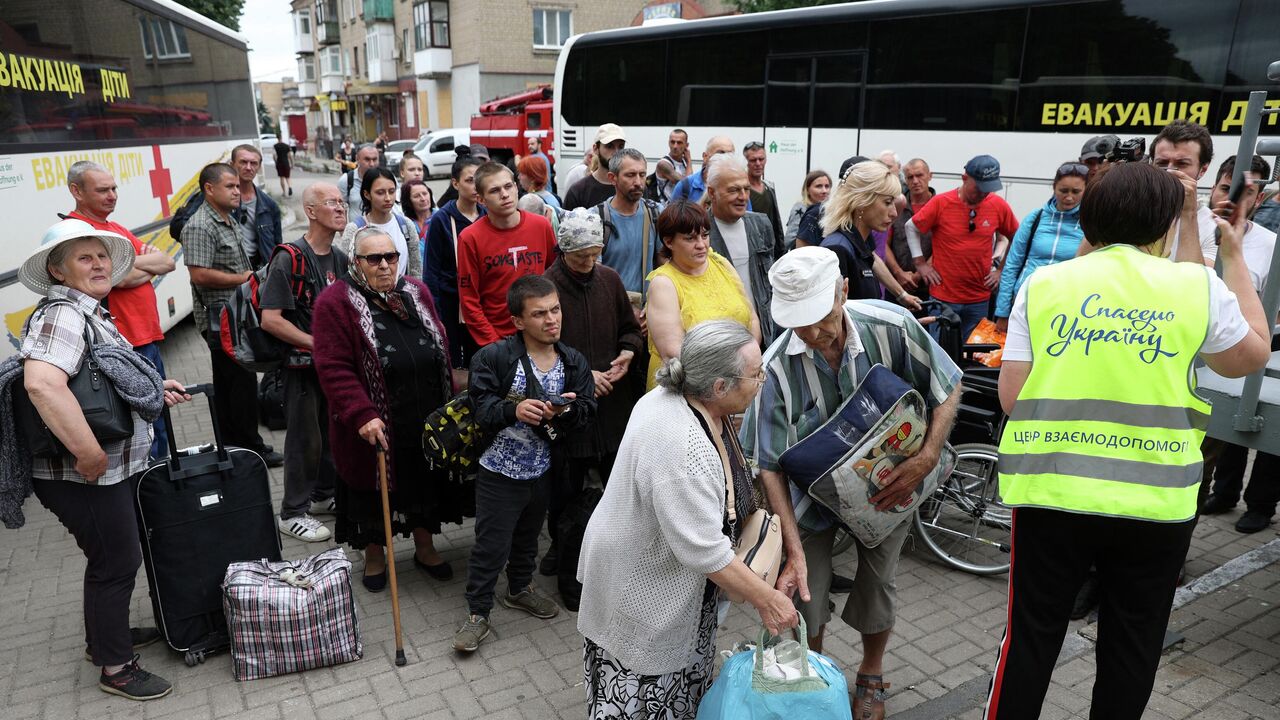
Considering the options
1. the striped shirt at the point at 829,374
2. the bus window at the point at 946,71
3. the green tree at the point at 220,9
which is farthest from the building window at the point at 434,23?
the striped shirt at the point at 829,374

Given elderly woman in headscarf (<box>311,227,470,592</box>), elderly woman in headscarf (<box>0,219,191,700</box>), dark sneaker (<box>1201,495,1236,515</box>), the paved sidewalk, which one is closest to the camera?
elderly woman in headscarf (<box>0,219,191,700</box>)

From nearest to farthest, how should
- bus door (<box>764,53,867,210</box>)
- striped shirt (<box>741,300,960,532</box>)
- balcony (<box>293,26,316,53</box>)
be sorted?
1. striped shirt (<box>741,300,960,532</box>)
2. bus door (<box>764,53,867,210</box>)
3. balcony (<box>293,26,316,53</box>)

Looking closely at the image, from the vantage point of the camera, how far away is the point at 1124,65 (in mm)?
8766

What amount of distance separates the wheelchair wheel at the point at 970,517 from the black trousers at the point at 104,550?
12.0 ft

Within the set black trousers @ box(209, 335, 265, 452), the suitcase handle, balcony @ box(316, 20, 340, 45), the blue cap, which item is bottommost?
black trousers @ box(209, 335, 265, 452)

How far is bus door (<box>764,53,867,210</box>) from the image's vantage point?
1109cm

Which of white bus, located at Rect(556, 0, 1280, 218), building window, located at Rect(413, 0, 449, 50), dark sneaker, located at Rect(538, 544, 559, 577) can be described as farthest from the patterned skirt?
building window, located at Rect(413, 0, 449, 50)

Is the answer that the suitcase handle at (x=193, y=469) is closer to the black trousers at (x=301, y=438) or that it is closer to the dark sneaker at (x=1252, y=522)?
the black trousers at (x=301, y=438)

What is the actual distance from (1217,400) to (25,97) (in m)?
7.33

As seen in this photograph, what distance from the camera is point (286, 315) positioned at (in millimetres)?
4727

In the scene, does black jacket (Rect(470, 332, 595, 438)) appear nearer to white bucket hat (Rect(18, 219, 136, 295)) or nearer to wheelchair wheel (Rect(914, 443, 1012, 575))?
white bucket hat (Rect(18, 219, 136, 295))

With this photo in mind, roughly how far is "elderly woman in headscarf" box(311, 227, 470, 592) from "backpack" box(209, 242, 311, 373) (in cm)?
87

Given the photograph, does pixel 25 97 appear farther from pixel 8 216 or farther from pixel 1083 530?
pixel 1083 530

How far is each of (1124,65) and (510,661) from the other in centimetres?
869
